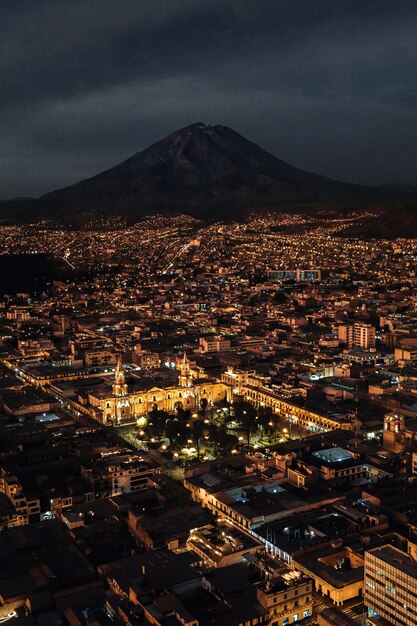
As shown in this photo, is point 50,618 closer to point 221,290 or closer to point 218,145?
point 221,290

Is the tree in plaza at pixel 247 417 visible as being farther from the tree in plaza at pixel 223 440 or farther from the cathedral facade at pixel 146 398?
the cathedral facade at pixel 146 398

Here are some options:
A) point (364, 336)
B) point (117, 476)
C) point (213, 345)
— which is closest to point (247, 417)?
point (117, 476)

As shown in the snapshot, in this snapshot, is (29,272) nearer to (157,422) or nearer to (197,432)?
(157,422)

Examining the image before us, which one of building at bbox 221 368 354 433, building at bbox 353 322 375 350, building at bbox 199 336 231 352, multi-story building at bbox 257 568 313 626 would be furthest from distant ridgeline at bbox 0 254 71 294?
multi-story building at bbox 257 568 313 626

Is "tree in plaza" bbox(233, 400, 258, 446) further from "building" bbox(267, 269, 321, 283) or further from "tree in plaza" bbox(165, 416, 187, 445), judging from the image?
"building" bbox(267, 269, 321, 283)

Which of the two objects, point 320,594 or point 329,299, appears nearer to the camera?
point 320,594

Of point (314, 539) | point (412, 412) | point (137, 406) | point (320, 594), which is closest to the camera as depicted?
point (320, 594)

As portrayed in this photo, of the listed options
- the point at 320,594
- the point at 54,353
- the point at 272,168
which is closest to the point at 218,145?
the point at 272,168
